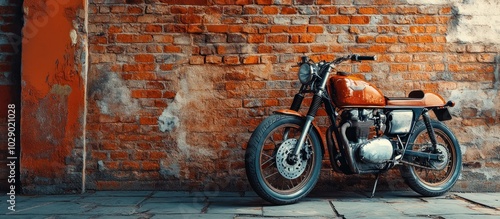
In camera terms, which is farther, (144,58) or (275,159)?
(144,58)

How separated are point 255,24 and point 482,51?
193cm

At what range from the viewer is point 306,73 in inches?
149

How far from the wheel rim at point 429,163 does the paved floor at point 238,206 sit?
16 cm

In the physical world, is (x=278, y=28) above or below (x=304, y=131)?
above

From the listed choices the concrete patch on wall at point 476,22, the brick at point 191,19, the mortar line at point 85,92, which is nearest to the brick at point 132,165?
the mortar line at point 85,92

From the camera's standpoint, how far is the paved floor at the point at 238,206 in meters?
3.20

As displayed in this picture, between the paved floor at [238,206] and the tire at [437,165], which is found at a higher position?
the tire at [437,165]

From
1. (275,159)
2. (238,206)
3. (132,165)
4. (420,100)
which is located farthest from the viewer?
(132,165)

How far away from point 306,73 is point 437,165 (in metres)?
1.32

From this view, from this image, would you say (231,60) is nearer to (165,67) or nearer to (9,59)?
(165,67)

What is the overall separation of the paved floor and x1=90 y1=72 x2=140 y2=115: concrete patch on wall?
2.23ft

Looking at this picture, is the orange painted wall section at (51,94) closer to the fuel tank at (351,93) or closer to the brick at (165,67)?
the brick at (165,67)

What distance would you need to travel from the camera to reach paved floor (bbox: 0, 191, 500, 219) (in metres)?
3.20

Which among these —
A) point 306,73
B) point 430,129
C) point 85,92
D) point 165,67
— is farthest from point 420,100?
point 85,92
